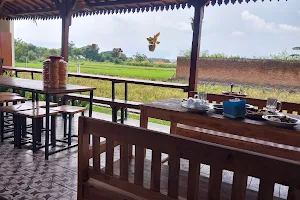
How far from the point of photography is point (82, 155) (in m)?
1.50

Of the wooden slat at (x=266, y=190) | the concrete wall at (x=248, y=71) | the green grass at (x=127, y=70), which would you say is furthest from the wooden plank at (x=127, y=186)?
the green grass at (x=127, y=70)

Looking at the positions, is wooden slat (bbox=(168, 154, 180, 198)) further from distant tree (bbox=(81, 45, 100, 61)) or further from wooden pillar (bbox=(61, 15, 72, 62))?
distant tree (bbox=(81, 45, 100, 61))

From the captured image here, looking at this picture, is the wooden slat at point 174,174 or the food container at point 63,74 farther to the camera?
the food container at point 63,74

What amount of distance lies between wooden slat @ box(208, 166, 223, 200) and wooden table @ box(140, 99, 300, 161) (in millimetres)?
1080

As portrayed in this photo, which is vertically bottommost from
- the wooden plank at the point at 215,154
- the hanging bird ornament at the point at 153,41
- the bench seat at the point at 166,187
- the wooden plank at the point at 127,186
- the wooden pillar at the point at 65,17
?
the bench seat at the point at 166,187

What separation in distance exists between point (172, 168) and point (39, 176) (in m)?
2.05

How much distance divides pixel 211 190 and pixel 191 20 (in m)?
4.13

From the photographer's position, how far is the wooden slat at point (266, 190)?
1.03 metres

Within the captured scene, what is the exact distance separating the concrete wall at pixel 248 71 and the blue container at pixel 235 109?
330cm

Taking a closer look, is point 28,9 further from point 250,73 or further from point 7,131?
point 250,73

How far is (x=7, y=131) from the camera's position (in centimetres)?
407

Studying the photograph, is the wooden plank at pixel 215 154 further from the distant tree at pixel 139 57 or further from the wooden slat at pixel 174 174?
the distant tree at pixel 139 57

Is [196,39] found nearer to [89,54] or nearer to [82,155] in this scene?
[82,155]

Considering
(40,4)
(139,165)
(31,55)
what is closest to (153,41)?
(40,4)
